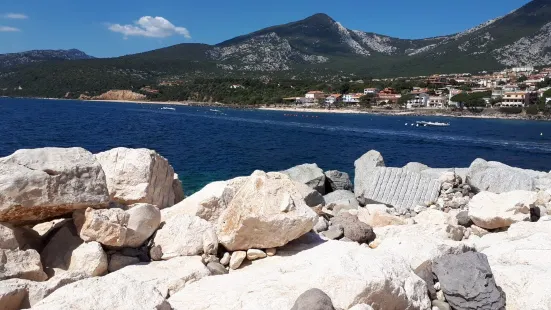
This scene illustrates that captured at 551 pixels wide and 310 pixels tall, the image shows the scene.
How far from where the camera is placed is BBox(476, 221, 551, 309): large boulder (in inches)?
206

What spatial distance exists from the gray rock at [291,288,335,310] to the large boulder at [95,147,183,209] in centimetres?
363

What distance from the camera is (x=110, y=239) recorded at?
226 inches

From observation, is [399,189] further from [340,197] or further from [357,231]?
[357,231]

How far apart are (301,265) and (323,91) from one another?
142030mm

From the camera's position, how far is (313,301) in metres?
4.28

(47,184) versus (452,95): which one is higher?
(47,184)

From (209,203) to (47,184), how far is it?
90.6 inches

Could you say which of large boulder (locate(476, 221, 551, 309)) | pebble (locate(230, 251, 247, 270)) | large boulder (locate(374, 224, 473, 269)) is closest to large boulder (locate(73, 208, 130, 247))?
pebble (locate(230, 251, 247, 270))

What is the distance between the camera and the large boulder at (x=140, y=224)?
6.04 meters

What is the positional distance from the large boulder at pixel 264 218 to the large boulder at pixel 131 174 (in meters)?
1.71

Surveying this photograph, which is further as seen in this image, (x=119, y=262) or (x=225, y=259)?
(x=225, y=259)

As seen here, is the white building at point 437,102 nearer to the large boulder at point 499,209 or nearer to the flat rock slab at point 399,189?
the flat rock slab at point 399,189

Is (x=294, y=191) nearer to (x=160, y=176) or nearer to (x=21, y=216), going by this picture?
(x=160, y=176)

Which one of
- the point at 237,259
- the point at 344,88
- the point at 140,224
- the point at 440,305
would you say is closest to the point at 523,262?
the point at 440,305
